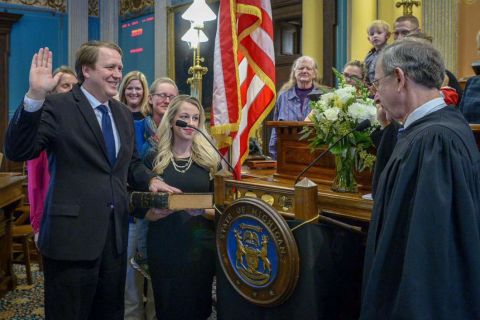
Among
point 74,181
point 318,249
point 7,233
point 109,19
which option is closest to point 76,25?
point 109,19

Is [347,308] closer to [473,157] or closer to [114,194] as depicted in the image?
[473,157]

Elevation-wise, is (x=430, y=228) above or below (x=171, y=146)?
below

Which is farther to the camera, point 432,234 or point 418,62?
point 418,62

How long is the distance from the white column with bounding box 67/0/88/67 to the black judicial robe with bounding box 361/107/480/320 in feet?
30.2

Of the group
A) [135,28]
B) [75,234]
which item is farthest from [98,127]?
[135,28]

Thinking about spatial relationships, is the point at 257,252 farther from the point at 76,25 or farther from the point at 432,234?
the point at 76,25

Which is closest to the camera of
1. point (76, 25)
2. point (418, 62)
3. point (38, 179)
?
point (418, 62)

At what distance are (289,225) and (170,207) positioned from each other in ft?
1.70

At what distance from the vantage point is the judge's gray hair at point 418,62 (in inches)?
61.3

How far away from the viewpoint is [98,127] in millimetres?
2193

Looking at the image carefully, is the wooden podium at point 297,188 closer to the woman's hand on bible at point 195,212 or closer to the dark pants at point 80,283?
the woman's hand on bible at point 195,212

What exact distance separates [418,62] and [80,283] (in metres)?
1.53

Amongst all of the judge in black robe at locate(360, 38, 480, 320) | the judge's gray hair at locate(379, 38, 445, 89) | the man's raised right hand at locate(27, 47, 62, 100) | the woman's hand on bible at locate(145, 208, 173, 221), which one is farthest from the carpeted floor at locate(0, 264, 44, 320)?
the judge's gray hair at locate(379, 38, 445, 89)

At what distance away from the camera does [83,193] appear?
2131 mm
